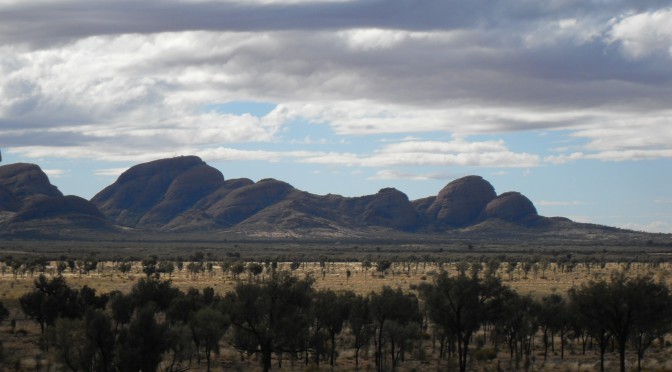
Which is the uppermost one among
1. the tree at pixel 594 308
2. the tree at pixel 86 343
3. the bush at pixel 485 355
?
the tree at pixel 594 308

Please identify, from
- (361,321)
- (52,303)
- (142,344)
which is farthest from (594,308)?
(52,303)

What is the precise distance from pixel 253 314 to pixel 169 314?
11969 mm

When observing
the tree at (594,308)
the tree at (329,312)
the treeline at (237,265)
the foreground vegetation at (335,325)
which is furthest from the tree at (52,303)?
the treeline at (237,265)

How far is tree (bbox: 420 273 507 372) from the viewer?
167 feet

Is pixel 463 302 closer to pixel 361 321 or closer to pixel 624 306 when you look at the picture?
pixel 361 321

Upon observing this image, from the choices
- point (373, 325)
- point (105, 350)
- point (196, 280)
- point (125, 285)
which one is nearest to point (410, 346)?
point (373, 325)

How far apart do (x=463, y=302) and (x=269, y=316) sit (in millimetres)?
11472

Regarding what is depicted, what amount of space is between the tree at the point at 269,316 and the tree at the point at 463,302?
788 cm

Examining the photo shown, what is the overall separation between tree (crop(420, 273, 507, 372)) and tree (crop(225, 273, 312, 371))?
788 centimetres

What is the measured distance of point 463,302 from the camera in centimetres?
5097

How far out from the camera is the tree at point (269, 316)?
49.1 meters

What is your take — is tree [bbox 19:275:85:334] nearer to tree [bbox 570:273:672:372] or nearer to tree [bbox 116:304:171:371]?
tree [bbox 116:304:171:371]

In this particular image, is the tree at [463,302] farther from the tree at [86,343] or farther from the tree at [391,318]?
the tree at [86,343]

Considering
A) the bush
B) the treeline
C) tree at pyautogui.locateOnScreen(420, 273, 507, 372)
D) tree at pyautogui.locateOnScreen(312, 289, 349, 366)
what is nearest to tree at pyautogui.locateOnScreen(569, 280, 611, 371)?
tree at pyautogui.locateOnScreen(420, 273, 507, 372)
